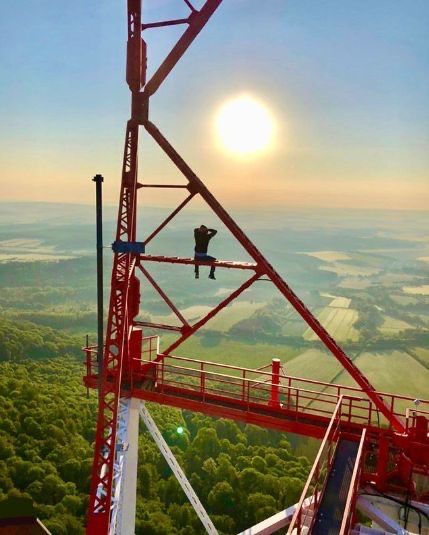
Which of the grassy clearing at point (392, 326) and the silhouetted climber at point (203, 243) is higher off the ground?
the silhouetted climber at point (203, 243)

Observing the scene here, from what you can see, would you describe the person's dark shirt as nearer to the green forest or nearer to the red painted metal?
the red painted metal

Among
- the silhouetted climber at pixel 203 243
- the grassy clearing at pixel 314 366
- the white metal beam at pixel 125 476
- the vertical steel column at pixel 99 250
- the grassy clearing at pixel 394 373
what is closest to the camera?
the white metal beam at pixel 125 476

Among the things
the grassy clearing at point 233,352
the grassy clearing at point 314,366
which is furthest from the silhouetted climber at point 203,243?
the grassy clearing at point 233,352

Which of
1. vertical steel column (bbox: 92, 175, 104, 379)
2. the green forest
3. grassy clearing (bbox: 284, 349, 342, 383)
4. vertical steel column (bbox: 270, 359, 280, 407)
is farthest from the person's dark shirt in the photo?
grassy clearing (bbox: 284, 349, 342, 383)

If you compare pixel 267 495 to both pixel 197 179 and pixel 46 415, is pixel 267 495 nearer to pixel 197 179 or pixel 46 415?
pixel 46 415

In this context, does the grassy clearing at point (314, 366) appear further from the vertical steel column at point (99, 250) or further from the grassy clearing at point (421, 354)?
the vertical steel column at point (99, 250)

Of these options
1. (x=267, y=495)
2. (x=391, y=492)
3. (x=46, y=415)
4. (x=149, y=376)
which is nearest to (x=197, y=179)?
(x=149, y=376)
